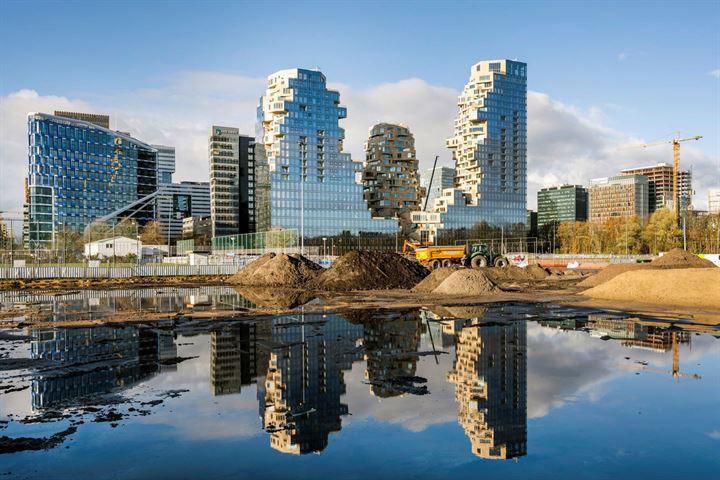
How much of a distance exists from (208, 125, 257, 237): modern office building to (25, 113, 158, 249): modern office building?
21.1m

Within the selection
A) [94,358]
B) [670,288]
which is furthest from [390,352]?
[670,288]

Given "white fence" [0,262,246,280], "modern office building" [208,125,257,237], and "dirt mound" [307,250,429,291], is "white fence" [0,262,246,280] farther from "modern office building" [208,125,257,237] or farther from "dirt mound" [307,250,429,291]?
"modern office building" [208,125,257,237]

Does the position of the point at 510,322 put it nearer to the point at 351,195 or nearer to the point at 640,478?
the point at 640,478

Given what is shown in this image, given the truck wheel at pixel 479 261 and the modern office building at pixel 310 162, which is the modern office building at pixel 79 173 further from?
the truck wheel at pixel 479 261

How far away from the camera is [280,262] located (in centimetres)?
4712

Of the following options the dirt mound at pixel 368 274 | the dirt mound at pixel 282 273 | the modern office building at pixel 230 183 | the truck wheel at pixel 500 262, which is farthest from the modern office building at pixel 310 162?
the dirt mound at pixel 368 274

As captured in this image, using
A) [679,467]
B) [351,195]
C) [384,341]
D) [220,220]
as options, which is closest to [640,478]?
[679,467]

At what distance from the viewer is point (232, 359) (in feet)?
48.0

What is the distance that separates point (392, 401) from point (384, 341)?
21.1ft

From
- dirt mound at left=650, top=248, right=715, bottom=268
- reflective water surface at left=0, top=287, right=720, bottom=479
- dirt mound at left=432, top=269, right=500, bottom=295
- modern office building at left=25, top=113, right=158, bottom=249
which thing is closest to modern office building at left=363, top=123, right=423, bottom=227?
modern office building at left=25, top=113, right=158, bottom=249

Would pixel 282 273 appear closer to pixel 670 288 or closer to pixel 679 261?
pixel 670 288

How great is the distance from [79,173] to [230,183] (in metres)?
46.8

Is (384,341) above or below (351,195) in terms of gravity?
below

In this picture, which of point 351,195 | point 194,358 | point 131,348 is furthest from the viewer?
point 351,195
